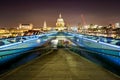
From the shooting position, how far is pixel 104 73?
13.6 metres

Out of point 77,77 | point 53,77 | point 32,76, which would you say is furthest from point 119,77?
point 32,76

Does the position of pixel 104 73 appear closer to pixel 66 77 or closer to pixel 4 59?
pixel 66 77

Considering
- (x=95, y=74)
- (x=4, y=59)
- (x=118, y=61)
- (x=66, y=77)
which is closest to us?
(x=66, y=77)

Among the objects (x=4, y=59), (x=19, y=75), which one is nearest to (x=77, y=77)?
(x=19, y=75)

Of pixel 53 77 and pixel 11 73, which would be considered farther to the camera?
pixel 11 73

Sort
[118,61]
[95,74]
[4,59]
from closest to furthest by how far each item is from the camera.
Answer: [95,74], [118,61], [4,59]

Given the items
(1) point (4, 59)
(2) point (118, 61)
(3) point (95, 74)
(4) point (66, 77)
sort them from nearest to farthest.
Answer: (4) point (66, 77), (3) point (95, 74), (2) point (118, 61), (1) point (4, 59)

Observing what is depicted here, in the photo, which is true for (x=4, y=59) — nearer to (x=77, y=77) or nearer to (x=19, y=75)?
(x=19, y=75)

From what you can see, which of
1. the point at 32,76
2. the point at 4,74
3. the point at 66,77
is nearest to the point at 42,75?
the point at 32,76

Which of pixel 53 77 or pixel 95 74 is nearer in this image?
pixel 53 77

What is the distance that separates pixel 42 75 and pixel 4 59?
7757 millimetres

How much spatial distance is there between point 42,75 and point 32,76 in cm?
58

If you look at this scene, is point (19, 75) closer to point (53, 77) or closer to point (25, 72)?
point (25, 72)

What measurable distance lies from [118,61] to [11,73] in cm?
843
